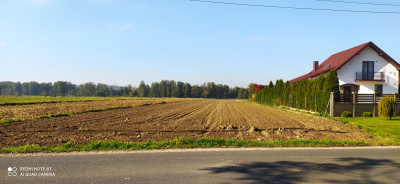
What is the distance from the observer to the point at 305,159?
6602 mm

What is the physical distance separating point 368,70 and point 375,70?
0.81 metres

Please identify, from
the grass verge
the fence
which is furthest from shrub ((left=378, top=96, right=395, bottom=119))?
the grass verge

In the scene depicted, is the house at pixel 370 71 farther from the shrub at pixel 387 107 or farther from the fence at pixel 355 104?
the shrub at pixel 387 107

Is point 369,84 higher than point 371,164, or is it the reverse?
point 369,84

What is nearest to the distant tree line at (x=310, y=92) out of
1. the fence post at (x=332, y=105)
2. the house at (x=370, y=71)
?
the fence post at (x=332, y=105)

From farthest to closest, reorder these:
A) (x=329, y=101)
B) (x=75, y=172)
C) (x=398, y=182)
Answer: (x=329, y=101)
(x=75, y=172)
(x=398, y=182)

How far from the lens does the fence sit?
749 inches

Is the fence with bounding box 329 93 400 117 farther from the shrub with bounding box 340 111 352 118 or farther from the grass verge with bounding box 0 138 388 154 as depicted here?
the grass verge with bounding box 0 138 388 154

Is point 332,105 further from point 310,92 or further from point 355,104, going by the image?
point 310,92

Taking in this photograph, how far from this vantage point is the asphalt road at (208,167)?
200 inches

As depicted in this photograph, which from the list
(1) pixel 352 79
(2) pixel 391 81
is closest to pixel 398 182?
(1) pixel 352 79

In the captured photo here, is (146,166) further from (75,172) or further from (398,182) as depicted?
(398,182)

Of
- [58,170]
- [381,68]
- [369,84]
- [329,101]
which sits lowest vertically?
[58,170]

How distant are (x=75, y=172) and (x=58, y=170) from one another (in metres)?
0.47
